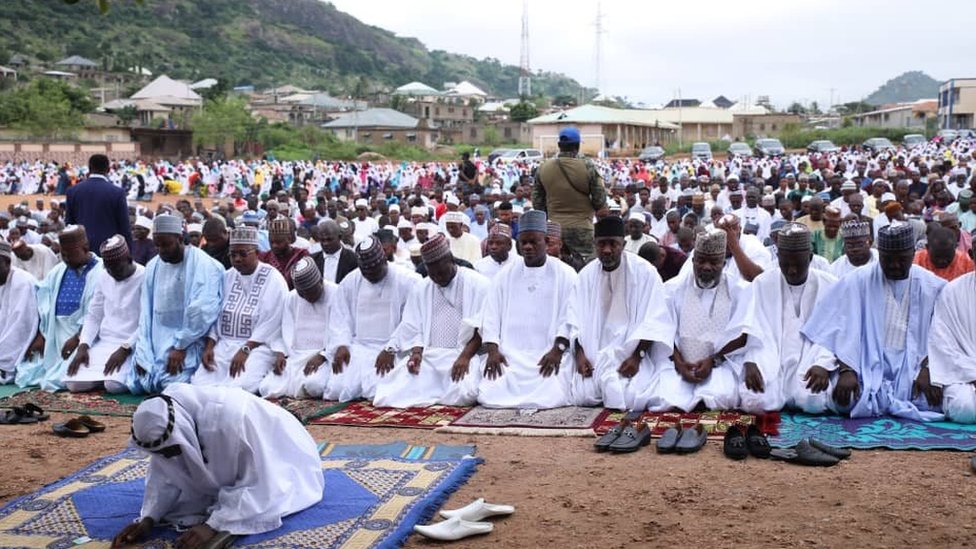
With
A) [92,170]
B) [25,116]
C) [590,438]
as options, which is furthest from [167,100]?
[590,438]

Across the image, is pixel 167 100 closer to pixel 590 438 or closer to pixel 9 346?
pixel 9 346

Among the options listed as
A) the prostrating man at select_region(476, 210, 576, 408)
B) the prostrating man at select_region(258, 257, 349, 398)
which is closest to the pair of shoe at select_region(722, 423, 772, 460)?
the prostrating man at select_region(476, 210, 576, 408)

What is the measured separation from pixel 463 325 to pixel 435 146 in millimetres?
55795

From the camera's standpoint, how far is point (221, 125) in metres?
52.1

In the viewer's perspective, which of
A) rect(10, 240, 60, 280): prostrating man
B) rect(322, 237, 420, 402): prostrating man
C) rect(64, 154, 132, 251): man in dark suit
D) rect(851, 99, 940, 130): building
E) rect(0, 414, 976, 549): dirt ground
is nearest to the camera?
rect(0, 414, 976, 549): dirt ground

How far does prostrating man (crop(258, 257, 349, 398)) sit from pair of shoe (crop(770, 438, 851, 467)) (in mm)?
3369

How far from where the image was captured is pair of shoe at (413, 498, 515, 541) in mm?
4230

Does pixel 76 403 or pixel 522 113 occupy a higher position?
pixel 522 113

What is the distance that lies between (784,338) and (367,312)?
2.99 m

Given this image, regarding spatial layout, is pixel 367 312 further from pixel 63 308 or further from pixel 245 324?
pixel 63 308

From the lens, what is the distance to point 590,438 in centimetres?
582

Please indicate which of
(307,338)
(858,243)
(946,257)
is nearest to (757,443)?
(858,243)

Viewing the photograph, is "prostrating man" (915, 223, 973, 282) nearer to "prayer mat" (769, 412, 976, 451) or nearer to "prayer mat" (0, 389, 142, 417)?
"prayer mat" (769, 412, 976, 451)

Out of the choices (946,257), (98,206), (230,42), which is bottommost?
(946,257)
